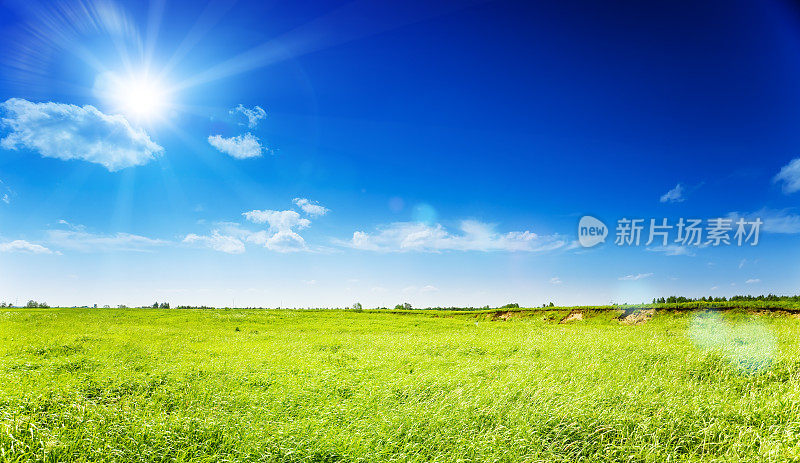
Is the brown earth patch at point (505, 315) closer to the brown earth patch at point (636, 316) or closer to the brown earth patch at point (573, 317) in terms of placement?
the brown earth patch at point (573, 317)

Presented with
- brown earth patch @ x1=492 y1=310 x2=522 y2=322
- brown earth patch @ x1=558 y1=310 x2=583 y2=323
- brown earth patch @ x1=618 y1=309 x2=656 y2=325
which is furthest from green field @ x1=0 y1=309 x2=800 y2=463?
brown earth patch @ x1=492 y1=310 x2=522 y2=322

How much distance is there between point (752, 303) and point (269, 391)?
106 feet

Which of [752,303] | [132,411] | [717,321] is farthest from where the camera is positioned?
[752,303]

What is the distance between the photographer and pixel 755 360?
398 inches

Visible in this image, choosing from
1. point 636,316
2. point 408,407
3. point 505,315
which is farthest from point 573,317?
point 408,407

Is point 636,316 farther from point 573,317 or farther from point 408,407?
point 408,407

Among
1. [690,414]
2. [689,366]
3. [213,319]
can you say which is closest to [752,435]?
[690,414]

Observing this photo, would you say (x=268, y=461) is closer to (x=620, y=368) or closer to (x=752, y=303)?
(x=620, y=368)

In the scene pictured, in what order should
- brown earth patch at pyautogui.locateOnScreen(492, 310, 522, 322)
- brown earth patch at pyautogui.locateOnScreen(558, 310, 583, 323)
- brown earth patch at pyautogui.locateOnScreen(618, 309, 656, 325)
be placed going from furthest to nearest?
1. brown earth patch at pyautogui.locateOnScreen(492, 310, 522, 322)
2. brown earth patch at pyautogui.locateOnScreen(558, 310, 583, 323)
3. brown earth patch at pyautogui.locateOnScreen(618, 309, 656, 325)

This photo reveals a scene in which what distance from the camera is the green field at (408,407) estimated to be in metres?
5.60

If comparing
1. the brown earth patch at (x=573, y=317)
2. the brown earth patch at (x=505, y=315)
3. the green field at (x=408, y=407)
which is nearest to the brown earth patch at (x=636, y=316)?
the brown earth patch at (x=573, y=317)

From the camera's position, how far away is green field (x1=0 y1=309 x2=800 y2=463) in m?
5.60

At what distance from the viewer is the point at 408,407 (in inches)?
278

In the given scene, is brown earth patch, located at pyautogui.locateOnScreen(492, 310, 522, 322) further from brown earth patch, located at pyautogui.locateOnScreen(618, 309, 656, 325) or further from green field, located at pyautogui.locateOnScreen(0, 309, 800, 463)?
green field, located at pyautogui.locateOnScreen(0, 309, 800, 463)
